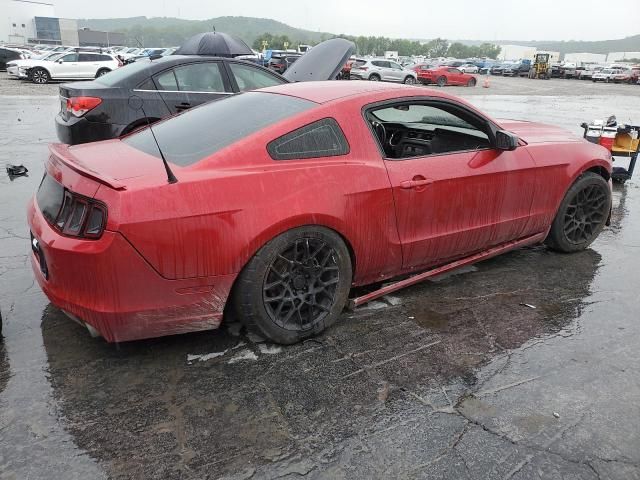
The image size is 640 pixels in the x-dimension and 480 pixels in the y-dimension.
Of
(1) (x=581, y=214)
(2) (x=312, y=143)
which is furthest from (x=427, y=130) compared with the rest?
(2) (x=312, y=143)

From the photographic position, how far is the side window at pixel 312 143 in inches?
118

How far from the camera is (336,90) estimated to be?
347 centimetres

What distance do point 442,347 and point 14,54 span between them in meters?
32.9

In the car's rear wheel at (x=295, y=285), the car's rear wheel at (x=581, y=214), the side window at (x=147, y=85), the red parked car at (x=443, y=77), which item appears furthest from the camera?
the red parked car at (x=443, y=77)

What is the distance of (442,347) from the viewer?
3148 mm

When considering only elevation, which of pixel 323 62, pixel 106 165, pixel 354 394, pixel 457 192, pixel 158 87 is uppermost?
pixel 323 62

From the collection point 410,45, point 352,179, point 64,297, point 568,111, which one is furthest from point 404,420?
point 410,45

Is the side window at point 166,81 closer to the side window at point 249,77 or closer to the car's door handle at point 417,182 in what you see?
the side window at point 249,77

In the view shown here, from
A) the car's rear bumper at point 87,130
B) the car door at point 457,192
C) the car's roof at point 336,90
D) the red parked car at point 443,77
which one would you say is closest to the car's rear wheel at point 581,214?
the car door at point 457,192

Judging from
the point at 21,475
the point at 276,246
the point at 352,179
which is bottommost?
the point at 21,475

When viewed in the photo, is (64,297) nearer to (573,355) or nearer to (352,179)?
(352,179)

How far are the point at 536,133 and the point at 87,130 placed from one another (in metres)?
5.00

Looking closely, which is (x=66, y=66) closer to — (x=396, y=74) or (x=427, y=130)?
(x=396, y=74)

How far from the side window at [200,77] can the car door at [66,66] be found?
18.6 meters
